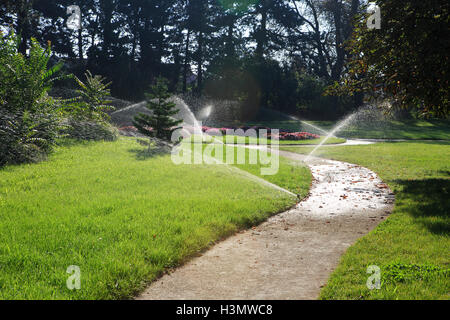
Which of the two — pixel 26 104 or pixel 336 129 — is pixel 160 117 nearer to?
pixel 26 104

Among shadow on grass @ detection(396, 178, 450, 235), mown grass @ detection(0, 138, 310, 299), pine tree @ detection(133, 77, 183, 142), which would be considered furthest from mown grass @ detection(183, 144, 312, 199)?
shadow on grass @ detection(396, 178, 450, 235)

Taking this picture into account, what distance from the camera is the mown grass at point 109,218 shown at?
335 centimetres

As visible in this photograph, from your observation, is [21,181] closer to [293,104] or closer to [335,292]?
[335,292]

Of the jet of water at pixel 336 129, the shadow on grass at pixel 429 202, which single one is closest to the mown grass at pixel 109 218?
the shadow on grass at pixel 429 202

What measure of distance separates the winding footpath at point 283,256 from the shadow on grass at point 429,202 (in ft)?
1.31

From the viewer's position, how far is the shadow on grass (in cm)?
530

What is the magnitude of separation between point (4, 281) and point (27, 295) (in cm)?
37

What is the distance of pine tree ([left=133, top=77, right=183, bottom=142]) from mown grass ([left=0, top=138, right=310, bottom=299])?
480 cm

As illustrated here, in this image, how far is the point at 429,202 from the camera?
6.75m

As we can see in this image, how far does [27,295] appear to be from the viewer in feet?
9.70

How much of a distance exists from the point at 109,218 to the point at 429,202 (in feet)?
19.1

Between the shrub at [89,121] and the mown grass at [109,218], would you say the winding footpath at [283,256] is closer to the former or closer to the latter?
the mown grass at [109,218]

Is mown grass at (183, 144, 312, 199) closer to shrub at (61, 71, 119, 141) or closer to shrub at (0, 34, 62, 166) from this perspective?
shrub at (61, 71, 119, 141)
